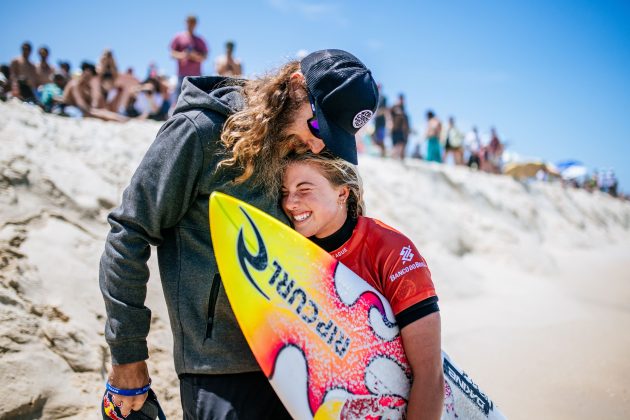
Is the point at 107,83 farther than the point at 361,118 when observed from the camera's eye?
Yes

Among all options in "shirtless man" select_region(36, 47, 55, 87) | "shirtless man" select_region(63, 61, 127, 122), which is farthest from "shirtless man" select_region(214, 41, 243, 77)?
"shirtless man" select_region(36, 47, 55, 87)

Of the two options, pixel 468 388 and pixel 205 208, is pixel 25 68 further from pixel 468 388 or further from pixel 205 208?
pixel 468 388

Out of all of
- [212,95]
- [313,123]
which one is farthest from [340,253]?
[212,95]

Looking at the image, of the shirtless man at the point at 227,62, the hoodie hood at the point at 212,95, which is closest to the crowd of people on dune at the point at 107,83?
the shirtless man at the point at 227,62

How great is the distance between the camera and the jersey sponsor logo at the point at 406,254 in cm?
171

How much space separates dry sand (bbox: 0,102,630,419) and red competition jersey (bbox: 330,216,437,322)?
1803mm

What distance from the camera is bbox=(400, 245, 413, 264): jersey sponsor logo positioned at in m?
1.71

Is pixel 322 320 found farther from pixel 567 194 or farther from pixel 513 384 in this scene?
pixel 567 194

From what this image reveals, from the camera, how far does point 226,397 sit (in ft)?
5.09

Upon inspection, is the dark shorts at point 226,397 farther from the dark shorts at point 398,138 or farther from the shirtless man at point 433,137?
the shirtless man at point 433,137

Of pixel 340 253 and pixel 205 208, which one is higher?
pixel 205 208

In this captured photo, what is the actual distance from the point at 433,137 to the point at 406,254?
11709 mm

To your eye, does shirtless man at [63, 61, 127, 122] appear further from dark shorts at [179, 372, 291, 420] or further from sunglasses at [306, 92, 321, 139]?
dark shorts at [179, 372, 291, 420]

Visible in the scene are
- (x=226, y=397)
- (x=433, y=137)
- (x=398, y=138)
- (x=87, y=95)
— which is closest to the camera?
(x=226, y=397)
